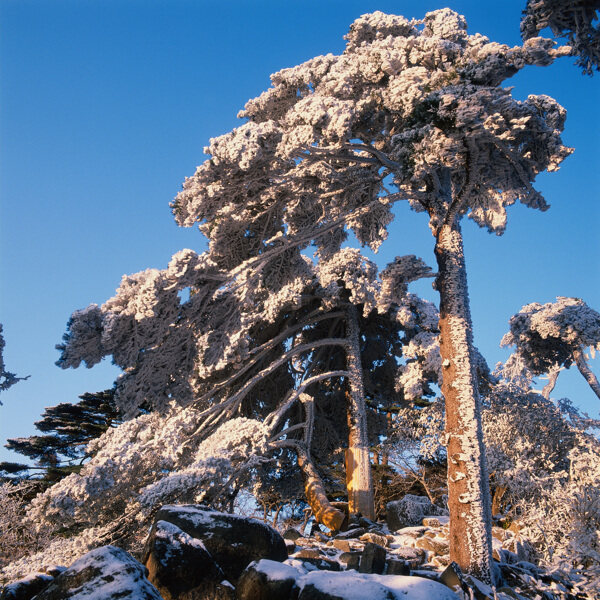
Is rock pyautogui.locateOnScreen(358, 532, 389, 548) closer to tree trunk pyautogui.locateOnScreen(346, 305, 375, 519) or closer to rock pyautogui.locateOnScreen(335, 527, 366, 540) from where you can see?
rock pyautogui.locateOnScreen(335, 527, 366, 540)

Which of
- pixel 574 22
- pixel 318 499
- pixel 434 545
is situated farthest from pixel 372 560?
pixel 574 22

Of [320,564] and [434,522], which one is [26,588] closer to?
[320,564]

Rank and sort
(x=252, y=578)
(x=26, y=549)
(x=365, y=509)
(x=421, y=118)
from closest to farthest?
(x=252, y=578) < (x=421, y=118) < (x=365, y=509) < (x=26, y=549)

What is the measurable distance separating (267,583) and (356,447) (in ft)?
33.4

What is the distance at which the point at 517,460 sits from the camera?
1319 centimetres

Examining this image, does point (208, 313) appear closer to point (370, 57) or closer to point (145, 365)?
point (145, 365)

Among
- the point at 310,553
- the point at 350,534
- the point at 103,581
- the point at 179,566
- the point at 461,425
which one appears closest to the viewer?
the point at 103,581

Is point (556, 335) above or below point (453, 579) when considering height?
above

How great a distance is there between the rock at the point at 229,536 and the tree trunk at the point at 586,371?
40.4ft

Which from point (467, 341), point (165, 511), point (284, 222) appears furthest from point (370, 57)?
point (165, 511)

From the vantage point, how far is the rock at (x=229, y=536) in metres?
5.91

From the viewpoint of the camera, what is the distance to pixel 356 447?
582 inches

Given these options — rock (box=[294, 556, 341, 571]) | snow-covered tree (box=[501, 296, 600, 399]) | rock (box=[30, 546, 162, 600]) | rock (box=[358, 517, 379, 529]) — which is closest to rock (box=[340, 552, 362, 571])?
rock (box=[294, 556, 341, 571])

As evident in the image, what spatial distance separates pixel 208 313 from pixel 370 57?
6.84 m
